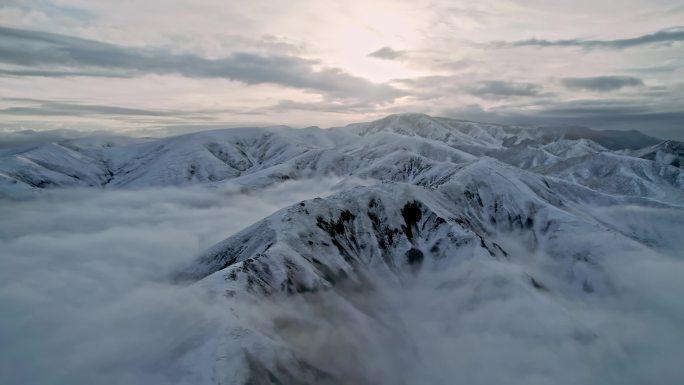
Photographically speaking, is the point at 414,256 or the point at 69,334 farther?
the point at 414,256

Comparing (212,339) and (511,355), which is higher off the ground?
(212,339)

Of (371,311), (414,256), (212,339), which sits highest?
(212,339)

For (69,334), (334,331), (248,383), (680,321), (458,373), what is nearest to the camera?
(248,383)

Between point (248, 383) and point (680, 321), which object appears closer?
point (248, 383)

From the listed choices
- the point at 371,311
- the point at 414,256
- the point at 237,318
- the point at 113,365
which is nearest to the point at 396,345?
the point at 371,311

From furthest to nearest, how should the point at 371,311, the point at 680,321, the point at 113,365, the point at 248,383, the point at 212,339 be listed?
the point at 680,321, the point at 371,311, the point at 113,365, the point at 212,339, the point at 248,383

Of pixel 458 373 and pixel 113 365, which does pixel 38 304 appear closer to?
pixel 113 365

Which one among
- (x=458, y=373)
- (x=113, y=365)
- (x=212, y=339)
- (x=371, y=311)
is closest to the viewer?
(x=212, y=339)

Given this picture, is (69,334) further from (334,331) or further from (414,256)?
(414,256)

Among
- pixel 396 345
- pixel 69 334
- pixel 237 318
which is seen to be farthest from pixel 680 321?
pixel 69 334
